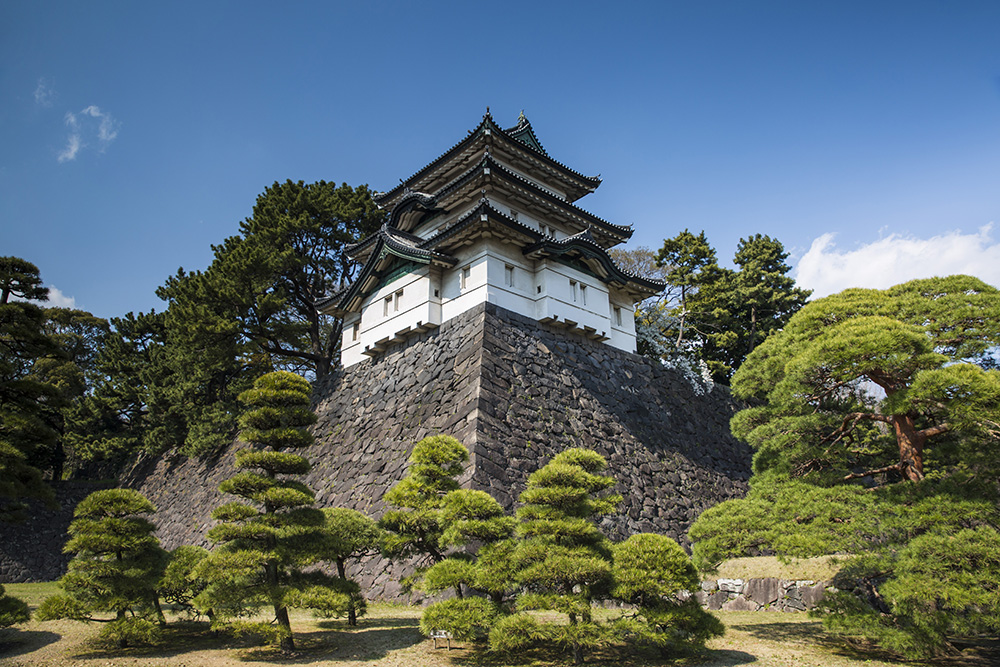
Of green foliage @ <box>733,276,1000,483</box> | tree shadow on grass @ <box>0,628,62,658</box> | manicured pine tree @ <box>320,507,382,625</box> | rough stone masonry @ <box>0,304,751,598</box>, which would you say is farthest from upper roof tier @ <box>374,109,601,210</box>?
tree shadow on grass @ <box>0,628,62,658</box>

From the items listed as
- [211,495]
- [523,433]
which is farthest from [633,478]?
[211,495]

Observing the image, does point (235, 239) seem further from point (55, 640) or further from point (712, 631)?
point (712, 631)

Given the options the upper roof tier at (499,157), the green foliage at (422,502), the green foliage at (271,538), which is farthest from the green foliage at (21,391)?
the upper roof tier at (499,157)

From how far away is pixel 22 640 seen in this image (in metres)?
8.03

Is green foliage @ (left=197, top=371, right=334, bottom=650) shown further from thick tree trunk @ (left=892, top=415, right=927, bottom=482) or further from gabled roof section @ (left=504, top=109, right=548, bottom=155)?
gabled roof section @ (left=504, top=109, right=548, bottom=155)

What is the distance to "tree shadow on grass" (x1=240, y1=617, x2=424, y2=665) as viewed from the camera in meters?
7.20

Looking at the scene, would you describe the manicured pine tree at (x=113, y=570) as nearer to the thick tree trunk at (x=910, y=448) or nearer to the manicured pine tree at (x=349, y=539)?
the manicured pine tree at (x=349, y=539)

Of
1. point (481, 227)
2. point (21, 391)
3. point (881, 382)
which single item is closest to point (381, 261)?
point (481, 227)

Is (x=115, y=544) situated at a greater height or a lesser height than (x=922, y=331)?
lesser

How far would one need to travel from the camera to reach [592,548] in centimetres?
717

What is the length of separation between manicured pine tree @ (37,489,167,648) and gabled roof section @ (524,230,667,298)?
10.9 metres

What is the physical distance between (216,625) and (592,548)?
4.71 meters

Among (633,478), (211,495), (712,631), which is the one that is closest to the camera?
(712,631)

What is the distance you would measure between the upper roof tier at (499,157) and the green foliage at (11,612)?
1649 cm
